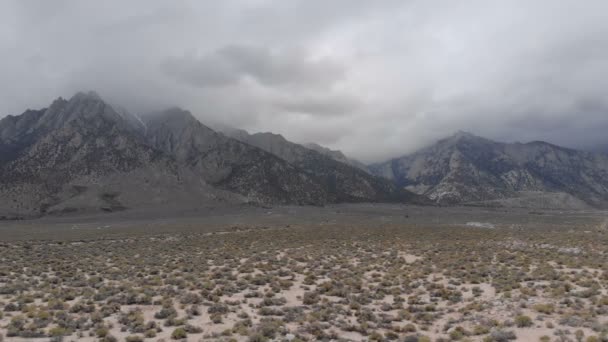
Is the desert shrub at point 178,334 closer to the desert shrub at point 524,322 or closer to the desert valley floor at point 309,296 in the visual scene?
the desert valley floor at point 309,296

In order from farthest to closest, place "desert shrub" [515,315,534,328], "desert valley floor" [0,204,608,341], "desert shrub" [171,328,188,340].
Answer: "desert shrub" [515,315,534,328] → "desert valley floor" [0,204,608,341] → "desert shrub" [171,328,188,340]

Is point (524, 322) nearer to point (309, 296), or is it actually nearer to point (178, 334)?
point (309, 296)

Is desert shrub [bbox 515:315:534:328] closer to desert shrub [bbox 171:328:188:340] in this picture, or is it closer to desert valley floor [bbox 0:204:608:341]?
desert valley floor [bbox 0:204:608:341]

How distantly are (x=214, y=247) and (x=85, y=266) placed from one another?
14.9 meters

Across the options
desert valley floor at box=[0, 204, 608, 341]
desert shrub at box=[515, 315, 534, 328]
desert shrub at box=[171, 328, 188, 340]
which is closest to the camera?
desert shrub at box=[171, 328, 188, 340]

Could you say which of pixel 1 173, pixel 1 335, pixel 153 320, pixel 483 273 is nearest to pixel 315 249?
pixel 483 273

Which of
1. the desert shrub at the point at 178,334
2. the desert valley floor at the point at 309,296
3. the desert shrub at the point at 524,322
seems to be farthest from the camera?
the desert shrub at the point at 524,322

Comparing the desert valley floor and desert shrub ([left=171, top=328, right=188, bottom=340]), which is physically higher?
desert shrub ([left=171, top=328, right=188, bottom=340])

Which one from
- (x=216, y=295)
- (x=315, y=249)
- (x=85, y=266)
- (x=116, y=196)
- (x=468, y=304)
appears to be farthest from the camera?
(x=116, y=196)

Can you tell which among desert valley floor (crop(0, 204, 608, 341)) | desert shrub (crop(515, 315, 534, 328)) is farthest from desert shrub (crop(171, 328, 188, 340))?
desert shrub (crop(515, 315, 534, 328))

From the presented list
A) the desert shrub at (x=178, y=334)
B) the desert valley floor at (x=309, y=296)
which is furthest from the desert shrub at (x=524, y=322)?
the desert shrub at (x=178, y=334)

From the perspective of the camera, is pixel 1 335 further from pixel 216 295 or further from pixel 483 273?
pixel 483 273

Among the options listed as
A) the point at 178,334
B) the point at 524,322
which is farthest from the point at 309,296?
the point at 524,322

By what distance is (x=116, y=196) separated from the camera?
645ft
